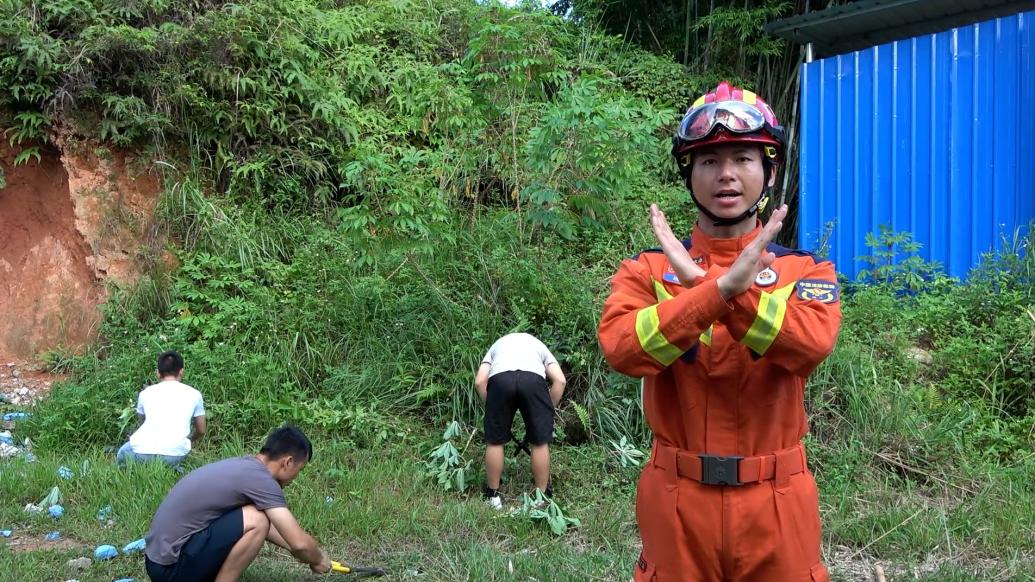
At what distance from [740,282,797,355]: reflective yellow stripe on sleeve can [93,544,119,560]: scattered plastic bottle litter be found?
12.4 feet

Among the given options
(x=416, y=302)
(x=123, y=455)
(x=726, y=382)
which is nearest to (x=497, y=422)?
(x=416, y=302)

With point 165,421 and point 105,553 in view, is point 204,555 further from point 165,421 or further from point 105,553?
point 165,421

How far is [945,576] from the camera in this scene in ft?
12.8

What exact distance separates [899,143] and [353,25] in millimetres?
5871

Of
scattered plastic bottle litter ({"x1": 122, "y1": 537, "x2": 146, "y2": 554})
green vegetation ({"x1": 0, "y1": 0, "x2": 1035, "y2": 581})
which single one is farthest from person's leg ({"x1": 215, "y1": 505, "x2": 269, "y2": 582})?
scattered plastic bottle litter ({"x1": 122, "y1": 537, "x2": 146, "y2": 554})

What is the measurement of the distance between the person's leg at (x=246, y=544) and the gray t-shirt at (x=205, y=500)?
4 cm

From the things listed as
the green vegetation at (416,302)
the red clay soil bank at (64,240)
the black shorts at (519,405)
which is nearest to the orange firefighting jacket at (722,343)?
the green vegetation at (416,302)

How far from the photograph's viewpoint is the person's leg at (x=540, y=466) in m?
5.34

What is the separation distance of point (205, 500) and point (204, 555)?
0.80 ft

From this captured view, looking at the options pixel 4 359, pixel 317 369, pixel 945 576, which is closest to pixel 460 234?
pixel 317 369

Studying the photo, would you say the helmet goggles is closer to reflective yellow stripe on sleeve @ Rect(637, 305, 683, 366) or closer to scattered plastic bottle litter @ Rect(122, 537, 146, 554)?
reflective yellow stripe on sleeve @ Rect(637, 305, 683, 366)

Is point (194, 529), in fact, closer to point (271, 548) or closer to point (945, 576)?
point (271, 548)

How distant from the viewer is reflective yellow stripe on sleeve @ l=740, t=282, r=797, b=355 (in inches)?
75.4

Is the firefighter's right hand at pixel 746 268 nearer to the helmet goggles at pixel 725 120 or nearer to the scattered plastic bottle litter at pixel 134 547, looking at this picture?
the helmet goggles at pixel 725 120
